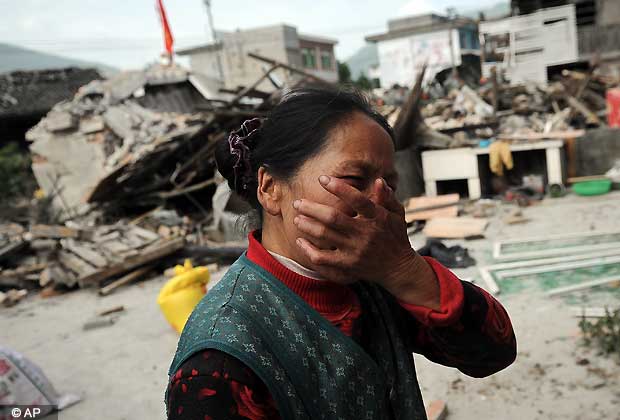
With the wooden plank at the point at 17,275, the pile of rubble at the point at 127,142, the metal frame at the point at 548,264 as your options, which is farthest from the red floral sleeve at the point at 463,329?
the pile of rubble at the point at 127,142

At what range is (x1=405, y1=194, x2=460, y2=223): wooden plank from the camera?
8633 mm

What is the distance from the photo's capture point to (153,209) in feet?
37.7

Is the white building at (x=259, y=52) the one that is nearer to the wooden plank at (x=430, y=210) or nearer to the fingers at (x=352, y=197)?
the wooden plank at (x=430, y=210)

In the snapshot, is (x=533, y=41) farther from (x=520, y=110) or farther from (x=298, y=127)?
(x=298, y=127)

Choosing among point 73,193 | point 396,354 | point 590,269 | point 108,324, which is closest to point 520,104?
point 590,269

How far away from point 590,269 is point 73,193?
44.4 ft

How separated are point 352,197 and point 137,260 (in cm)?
753

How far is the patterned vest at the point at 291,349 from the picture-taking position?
1.03 metres

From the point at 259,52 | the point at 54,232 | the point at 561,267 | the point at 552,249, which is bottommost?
the point at 552,249

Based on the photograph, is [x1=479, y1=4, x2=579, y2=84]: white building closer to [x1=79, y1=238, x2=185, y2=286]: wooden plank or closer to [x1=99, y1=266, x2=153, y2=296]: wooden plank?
[x1=79, y1=238, x2=185, y2=286]: wooden plank

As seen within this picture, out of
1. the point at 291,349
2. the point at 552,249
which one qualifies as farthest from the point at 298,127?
the point at 552,249

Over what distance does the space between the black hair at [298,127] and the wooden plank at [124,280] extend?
6.89 m

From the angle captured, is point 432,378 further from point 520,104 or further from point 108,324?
point 520,104

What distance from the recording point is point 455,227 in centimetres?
768
